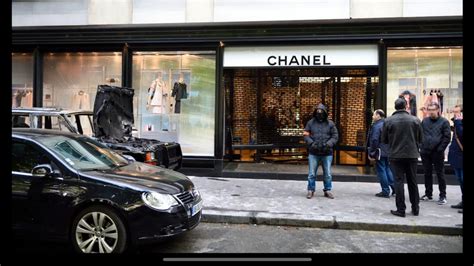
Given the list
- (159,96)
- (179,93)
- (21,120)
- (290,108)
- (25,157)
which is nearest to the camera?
(25,157)

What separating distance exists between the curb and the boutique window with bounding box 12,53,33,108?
8.35m

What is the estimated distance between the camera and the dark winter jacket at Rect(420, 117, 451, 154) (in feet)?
27.0

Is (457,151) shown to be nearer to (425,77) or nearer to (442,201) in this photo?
(442,201)

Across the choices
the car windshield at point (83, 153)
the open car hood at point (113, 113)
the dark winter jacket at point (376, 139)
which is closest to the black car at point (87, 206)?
the car windshield at point (83, 153)

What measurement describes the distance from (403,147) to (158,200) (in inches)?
169

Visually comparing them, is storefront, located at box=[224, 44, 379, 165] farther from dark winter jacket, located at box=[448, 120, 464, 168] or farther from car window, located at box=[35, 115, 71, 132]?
car window, located at box=[35, 115, 71, 132]

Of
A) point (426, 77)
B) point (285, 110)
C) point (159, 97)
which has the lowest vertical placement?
point (285, 110)

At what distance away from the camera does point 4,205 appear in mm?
5199

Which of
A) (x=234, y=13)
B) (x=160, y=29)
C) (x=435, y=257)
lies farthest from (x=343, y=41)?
(x=435, y=257)

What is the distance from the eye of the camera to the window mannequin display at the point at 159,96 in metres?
12.3

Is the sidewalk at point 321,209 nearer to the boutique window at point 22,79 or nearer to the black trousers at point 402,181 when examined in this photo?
the black trousers at point 402,181

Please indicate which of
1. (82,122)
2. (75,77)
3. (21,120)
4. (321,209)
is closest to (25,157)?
(21,120)

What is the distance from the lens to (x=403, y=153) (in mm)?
7238

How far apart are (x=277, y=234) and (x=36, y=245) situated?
134 inches
